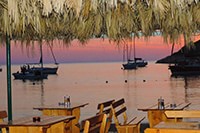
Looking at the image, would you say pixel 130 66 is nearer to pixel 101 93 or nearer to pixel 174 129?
pixel 101 93

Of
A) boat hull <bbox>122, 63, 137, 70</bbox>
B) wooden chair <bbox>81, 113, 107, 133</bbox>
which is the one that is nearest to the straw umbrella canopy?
wooden chair <bbox>81, 113, 107, 133</bbox>

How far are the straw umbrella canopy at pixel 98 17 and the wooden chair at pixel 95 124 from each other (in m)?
0.78

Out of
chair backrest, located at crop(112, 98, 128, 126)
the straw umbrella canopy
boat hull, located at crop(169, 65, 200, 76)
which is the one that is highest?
the straw umbrella canopy

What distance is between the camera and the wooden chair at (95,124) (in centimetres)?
378

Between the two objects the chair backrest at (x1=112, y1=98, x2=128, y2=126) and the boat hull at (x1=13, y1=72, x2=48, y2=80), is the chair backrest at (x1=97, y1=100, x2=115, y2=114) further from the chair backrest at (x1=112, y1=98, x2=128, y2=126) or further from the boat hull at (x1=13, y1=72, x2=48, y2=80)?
the boat hull at (x1=13, y1=72, x2=48, y2=80)

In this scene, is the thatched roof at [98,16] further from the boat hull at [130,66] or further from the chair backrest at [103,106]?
the boat hull at [130,66]

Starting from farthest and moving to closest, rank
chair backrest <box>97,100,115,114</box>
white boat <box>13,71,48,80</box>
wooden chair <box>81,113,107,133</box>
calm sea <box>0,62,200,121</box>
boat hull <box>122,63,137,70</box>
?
boat hull <box>122,63,137,70</box> < white boat <box>13,71,48,80</box> < calm sea <box>0,62,200,121</box> < chair backrest <box>97,100,115,114</box> < wooden chair <box>81,113,107,133</box>

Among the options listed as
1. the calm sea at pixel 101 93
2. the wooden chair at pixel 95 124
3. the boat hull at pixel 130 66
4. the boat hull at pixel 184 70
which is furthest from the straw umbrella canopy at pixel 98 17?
the boat hull at pixel 130 66

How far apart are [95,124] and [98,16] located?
1.01 metres

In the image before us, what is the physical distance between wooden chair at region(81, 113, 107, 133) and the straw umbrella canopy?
2.55 feet

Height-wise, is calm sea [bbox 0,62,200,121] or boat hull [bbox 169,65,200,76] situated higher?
boat hull [bbox 169,65,200,76]

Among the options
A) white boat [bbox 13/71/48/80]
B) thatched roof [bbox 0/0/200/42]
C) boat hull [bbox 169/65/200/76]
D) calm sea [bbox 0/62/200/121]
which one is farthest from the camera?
boat hull [bbox 169/65/200/76]

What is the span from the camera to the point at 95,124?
404cm

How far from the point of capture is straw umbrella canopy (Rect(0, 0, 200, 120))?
3.18 m
